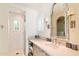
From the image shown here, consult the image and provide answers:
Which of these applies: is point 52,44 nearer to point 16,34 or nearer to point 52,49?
point 52,49

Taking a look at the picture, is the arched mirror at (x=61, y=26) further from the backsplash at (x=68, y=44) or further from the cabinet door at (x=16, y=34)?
the cabinet door at (x=16, y=34)

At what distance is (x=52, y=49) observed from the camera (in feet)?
6.66

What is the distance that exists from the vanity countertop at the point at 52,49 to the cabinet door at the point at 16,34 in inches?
6.5

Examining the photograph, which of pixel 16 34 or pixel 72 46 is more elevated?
pixel 16 34

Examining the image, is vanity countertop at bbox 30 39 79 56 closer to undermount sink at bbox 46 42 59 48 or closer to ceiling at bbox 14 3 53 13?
→ undermount sink at bbox 46 42 59 48

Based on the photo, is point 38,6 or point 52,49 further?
point 38,6

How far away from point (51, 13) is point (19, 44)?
59cm

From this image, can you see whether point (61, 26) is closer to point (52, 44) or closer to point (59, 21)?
point (59, 21)

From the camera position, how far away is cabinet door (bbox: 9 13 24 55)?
82.7 inches

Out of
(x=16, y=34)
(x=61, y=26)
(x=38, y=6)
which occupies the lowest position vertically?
(x=16, y=34)

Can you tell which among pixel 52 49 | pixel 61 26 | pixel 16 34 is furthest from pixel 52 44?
pixel 16 34

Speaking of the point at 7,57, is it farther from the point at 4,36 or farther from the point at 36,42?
the point at 36,42

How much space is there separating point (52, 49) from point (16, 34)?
514mm

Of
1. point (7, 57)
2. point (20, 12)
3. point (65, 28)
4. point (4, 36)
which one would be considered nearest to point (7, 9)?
point (20, 12)
